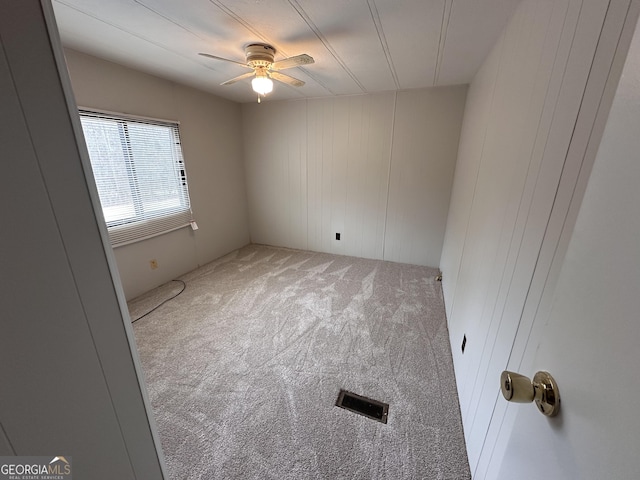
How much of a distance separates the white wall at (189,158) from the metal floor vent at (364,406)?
2.42 meters

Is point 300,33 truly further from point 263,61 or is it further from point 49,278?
point 49,278

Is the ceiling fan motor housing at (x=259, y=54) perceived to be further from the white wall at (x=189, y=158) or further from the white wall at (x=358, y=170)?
the white wall at (x=358, y=170)

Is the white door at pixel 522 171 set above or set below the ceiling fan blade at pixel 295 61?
below

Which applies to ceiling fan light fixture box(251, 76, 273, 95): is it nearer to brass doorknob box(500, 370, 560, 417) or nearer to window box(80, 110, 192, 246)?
window box(80, 110, 192, 246)

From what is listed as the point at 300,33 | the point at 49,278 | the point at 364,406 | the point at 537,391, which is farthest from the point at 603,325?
the point at 300,33

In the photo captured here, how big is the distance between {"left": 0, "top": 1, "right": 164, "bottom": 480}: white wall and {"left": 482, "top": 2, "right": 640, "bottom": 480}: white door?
1008mm

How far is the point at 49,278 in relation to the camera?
1.81 feet

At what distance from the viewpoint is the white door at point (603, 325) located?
1.11 ft

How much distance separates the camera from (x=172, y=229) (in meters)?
3.04

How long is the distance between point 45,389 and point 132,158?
259 centimetres

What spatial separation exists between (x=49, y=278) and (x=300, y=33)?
6.27ft

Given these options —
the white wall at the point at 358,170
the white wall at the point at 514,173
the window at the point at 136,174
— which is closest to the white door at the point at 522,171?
the white wall at the point at 514,173

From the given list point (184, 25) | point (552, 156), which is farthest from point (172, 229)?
point (552, 156)

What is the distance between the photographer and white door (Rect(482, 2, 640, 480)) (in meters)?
0.34
